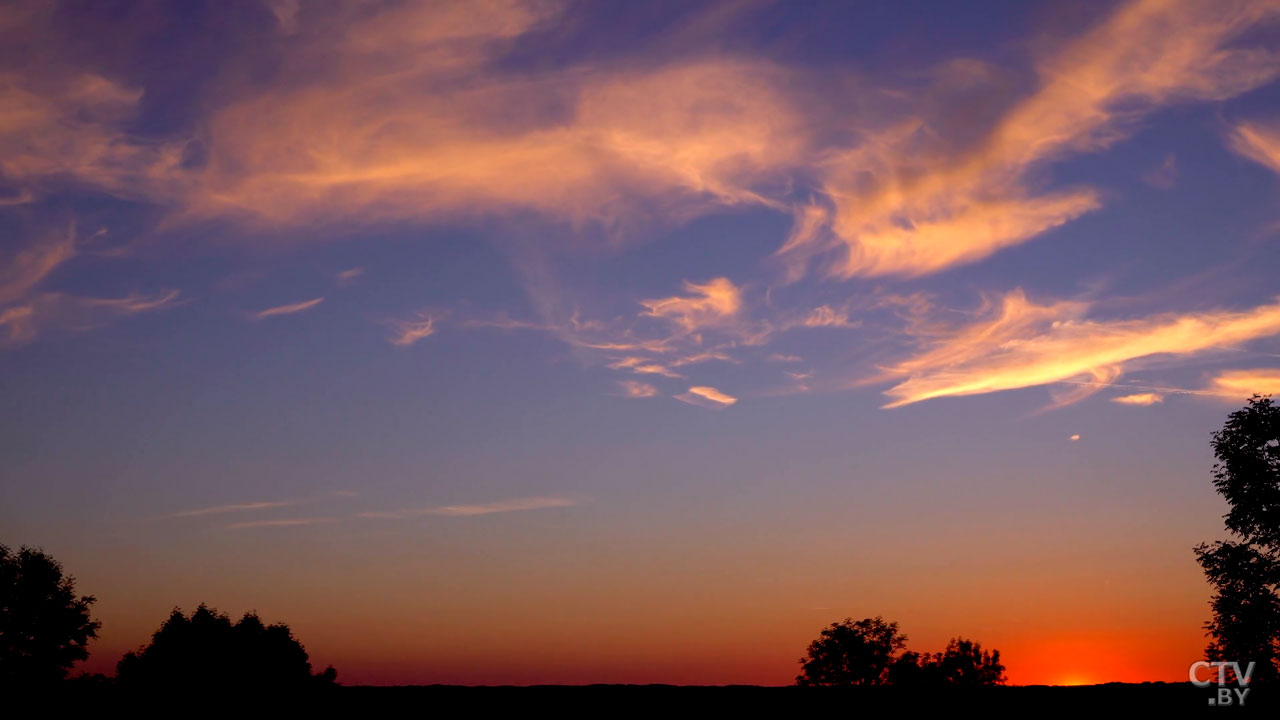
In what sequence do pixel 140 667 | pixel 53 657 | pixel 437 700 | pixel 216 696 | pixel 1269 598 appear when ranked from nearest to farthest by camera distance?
pixel 216 696
pixel 437 700
pixel 1269 598
pixel 53 657
pixel 140 667

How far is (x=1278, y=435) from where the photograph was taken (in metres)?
47.2

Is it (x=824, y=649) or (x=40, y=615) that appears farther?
(x=824, y=649)

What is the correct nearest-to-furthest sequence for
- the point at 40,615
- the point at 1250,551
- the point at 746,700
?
the point at 746,700
the point at 1250,551
the point at 40,615

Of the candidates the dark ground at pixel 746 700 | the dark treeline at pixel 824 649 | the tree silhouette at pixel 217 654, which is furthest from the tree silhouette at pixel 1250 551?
the tree silhouette at pixel 217 654

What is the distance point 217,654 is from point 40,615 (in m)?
20.0

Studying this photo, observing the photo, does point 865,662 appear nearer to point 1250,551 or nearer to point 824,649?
point 824,649

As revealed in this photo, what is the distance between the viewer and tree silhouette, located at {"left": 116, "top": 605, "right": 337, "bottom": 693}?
87.4 m

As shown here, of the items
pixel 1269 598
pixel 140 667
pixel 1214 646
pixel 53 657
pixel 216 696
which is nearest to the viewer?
pixel 216 696

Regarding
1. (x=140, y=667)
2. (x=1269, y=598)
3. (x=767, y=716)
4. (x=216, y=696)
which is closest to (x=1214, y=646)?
(x=1269, y=598)

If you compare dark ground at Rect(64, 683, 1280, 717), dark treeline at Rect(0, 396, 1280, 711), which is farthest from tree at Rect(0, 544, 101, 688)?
dark ground at Rect(64, 683, 1280, 717)

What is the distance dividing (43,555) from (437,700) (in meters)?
68.8

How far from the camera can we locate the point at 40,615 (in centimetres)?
7275

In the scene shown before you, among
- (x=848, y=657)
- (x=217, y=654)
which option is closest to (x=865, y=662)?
(x=848, y=657)

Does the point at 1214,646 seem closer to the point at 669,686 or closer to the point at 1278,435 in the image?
the point at 1278,435
